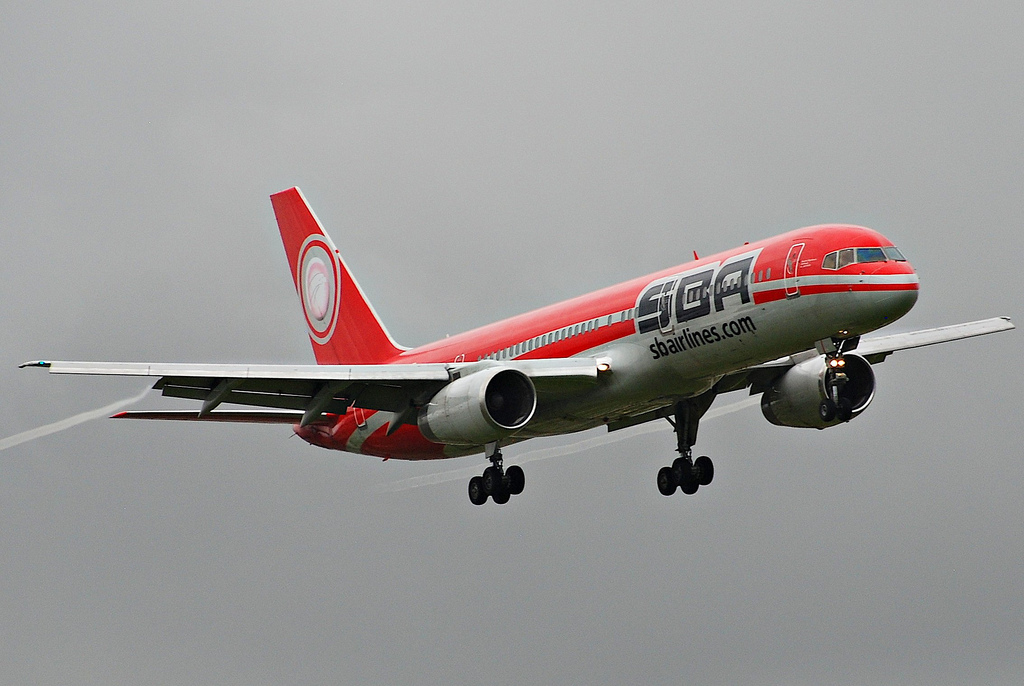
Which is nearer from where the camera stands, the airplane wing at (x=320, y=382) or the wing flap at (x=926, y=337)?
the airplane wing at (x=320, y=382)

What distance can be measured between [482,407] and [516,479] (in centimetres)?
463

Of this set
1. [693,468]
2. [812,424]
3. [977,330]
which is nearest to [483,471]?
[693,468]

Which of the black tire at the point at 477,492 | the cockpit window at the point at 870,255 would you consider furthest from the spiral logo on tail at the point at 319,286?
the cockpit window at the point at 870,255

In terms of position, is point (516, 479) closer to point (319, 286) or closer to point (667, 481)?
point (667, 481)

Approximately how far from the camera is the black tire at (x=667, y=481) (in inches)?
1729

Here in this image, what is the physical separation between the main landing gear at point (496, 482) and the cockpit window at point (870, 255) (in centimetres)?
1138

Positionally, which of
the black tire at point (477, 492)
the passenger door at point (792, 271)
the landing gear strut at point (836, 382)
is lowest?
the black tire at point (477, 492)

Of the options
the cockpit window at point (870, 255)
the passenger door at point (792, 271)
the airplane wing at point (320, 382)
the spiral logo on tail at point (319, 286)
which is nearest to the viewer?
the cockpit window at point (870, 255)

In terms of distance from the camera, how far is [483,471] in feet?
137

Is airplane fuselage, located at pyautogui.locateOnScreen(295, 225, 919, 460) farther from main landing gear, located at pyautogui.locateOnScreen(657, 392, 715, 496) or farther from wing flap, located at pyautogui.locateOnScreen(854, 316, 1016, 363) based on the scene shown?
wing flap, located at pyautogui.locateOnScreen(854, 316, 1016, 363)

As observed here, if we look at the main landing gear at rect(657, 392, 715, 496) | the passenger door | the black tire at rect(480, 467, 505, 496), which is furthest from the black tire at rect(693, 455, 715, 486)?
the passenger door

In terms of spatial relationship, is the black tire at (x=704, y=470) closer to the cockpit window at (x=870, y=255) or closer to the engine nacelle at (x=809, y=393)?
the engine nacelle at (x=809, y=393)

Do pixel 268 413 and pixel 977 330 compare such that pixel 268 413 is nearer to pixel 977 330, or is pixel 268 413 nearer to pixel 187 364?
pixel 187 364

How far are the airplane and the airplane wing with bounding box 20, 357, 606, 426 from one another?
0.04m
